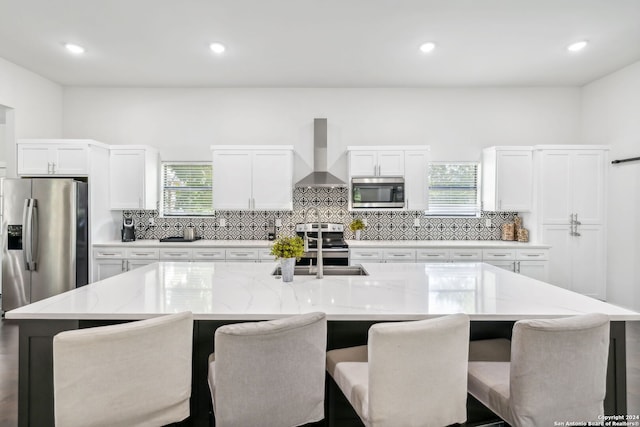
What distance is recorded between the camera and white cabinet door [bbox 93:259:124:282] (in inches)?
175

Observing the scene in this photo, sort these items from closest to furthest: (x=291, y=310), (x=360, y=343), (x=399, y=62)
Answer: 1. (x=291, y=310)
2. (x=360, y=343)
3. (x=399, y=62)

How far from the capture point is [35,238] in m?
3.96

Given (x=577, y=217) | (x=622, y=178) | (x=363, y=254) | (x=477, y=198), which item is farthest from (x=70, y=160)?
(x=622, y=178)

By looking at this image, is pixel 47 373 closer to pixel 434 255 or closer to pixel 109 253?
pixel 109 253

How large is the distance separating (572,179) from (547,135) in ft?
2.95

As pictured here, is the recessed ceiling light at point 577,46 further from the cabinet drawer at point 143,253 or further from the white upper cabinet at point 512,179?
the cabinet drawer at point 143,253

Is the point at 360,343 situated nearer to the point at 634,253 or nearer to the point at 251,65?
the point at 251,65

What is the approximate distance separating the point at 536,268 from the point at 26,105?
6859mm

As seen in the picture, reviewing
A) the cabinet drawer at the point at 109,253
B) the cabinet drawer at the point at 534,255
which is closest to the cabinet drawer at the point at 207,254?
the cabinet drawer at the point at 109,253

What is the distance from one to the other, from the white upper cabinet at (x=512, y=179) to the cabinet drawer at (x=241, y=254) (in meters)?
3.26

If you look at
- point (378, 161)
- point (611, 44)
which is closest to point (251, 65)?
point (378, 161)

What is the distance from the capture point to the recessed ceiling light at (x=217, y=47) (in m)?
3.75

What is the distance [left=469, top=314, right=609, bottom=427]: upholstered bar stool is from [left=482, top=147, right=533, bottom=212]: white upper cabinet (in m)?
3.52

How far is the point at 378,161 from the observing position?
15.4ft
